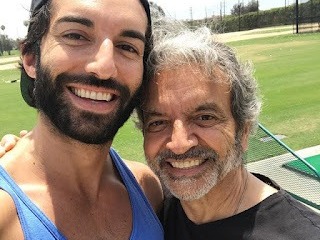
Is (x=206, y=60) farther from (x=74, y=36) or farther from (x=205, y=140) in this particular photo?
(x=74, y=36)

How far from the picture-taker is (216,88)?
242cm

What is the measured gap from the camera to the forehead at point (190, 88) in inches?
94.4

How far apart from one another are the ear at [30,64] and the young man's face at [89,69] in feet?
0.51

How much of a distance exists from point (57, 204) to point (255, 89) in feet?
4.15

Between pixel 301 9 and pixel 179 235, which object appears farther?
pixel 301 9

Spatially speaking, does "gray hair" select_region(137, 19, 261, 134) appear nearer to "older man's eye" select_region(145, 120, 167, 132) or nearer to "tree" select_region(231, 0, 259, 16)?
"older man's eye" select_region(145, 120, 167, 132)

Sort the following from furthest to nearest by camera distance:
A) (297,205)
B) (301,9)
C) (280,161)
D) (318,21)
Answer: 1. (301,9)
2. (318,21)
3. (280,161)
4. (297,205)

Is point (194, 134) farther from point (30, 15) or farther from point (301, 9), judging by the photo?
point (301, 9)

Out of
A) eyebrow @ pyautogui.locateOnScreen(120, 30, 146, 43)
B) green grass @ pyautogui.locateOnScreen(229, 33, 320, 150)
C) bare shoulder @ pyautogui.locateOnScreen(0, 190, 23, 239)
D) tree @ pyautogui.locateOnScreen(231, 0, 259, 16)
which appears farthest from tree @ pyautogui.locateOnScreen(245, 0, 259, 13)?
bare shoulder @ pyautogui.locateOnScreen(0, 190, 23, 239)

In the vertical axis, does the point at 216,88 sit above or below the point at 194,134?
above

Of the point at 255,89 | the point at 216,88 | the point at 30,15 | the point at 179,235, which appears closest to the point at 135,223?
the point at 179,235

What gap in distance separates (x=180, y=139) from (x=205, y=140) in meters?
0.15

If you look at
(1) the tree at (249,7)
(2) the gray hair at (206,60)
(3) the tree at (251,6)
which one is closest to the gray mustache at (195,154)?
(2) the gray hair at (206,60)

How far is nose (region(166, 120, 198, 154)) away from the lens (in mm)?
2377
